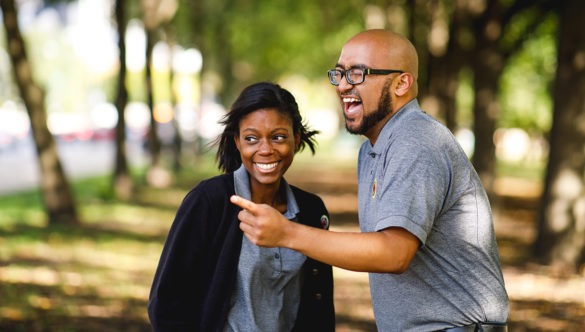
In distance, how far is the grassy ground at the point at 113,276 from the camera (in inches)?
344

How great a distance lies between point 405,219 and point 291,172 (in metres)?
31.2

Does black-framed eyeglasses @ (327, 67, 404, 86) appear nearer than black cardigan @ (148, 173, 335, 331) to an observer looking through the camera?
Yes

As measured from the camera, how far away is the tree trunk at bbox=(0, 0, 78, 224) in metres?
14.3

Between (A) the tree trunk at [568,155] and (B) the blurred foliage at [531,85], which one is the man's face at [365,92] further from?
(B) the blurred foliage at [531,85]

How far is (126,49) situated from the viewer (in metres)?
19.9

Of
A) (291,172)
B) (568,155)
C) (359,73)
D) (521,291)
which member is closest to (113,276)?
(521,291)

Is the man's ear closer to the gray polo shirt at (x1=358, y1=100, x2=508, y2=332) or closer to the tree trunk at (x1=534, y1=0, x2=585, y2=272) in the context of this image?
the gray polo shirt at (x1=358, y1=100, x2=508, y2=332)

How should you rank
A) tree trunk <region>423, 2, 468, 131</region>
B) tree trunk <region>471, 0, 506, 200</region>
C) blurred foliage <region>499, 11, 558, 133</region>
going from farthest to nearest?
blurred foliage <region>499, 11, 558, 133</region> → tree trunk <region>423, 2, 468, 131</region> → tree trunk <region>471, 0, 506, 200</region>

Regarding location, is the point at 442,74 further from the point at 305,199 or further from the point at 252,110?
the point at 252,110

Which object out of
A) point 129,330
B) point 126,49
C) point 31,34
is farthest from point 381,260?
point 31,34

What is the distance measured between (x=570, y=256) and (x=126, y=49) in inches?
476

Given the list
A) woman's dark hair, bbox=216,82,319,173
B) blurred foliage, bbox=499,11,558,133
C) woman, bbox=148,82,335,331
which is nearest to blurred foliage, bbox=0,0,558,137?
blurred foliage, bbox=499,11,558,133

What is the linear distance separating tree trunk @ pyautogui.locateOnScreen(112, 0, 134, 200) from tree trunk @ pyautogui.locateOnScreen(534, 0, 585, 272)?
1096 centimetres

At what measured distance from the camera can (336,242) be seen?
107 inches
